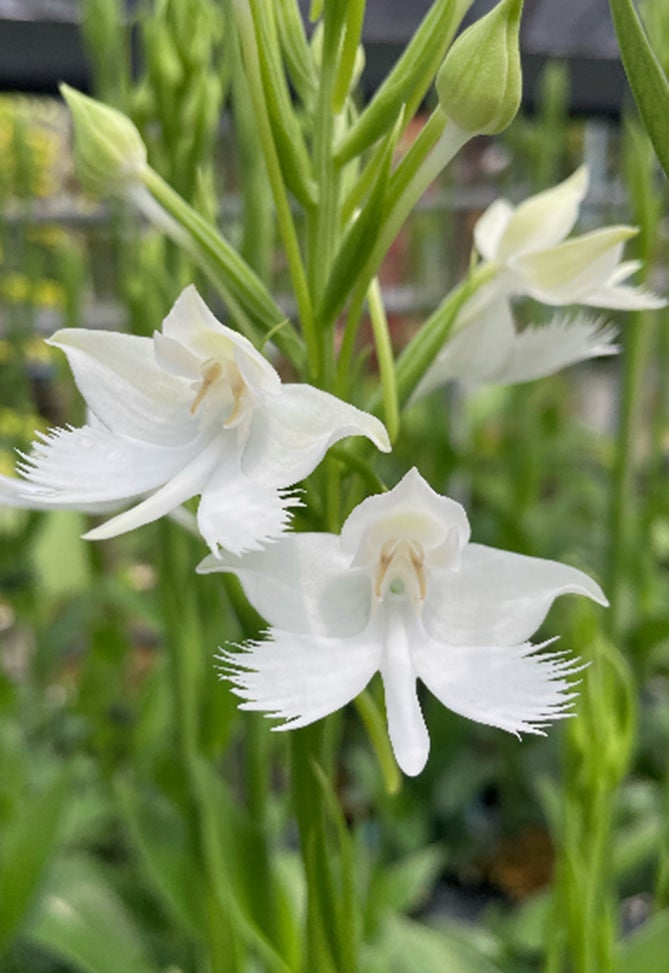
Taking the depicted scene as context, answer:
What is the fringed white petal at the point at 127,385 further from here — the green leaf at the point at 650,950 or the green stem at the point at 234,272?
the green leaf at the point at 650,950

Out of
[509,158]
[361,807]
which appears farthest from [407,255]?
[361,807]

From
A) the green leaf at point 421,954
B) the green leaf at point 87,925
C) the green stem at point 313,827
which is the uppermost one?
the green stem at point 313,827

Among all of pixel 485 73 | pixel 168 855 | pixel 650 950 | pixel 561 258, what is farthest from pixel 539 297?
pixel 168 855

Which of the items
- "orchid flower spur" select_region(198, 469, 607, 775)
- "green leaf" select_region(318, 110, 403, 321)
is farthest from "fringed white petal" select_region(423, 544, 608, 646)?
"green leaf" select_region(318, 110, 403, 321)

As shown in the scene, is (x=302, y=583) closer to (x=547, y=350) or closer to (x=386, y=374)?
(x=386, y=374)

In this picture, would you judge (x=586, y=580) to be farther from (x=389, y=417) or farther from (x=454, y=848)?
(x=454, y=848)

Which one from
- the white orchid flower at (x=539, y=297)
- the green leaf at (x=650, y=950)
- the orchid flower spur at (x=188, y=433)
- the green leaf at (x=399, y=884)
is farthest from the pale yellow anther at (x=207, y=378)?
the green leaf at (x=399, y=884)
